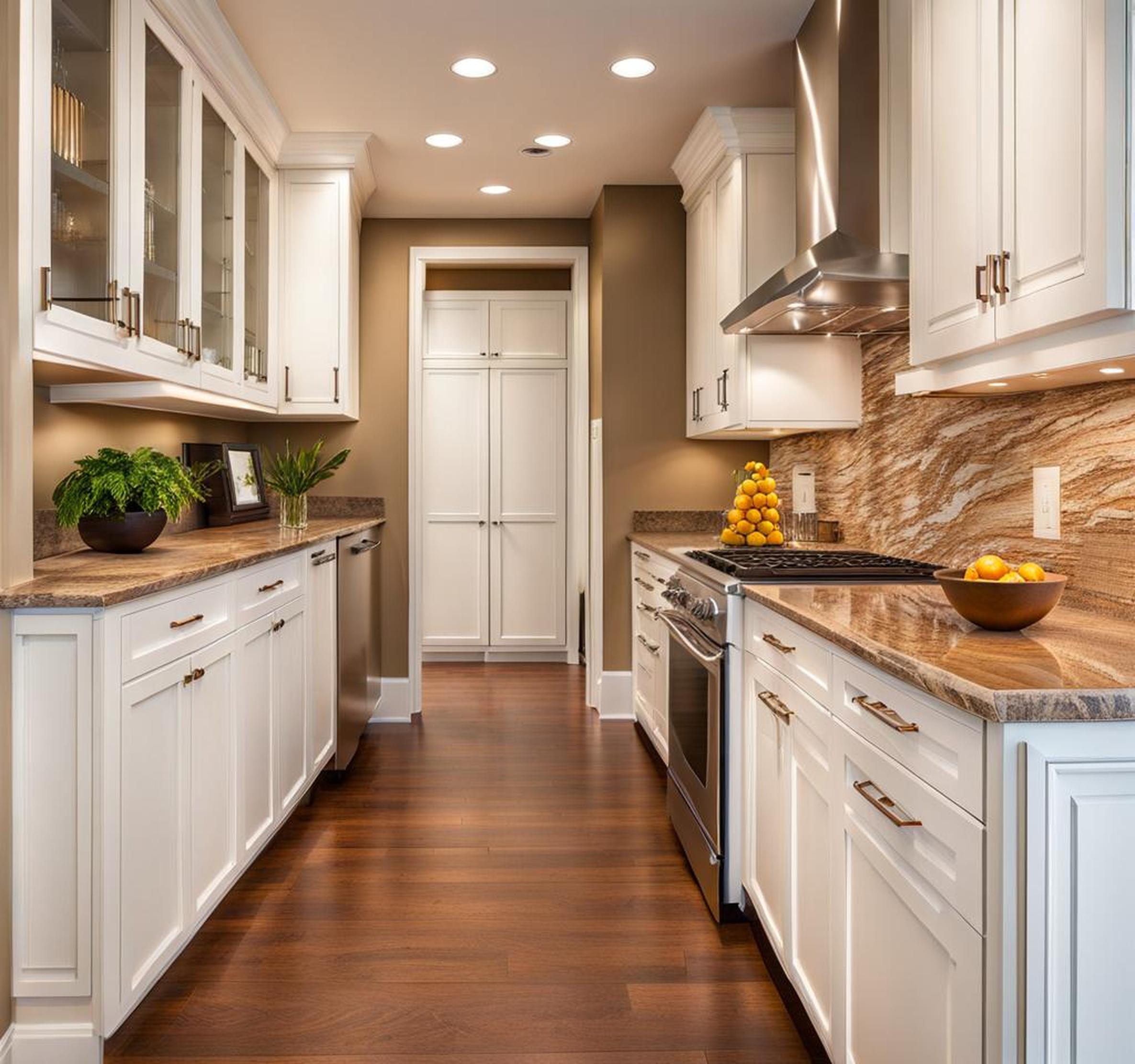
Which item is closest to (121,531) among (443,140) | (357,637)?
(357,637)

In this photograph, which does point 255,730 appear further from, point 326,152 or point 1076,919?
point 326,152

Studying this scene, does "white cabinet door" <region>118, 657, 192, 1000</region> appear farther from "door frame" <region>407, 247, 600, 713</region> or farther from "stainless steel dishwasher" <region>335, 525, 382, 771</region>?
"door frame" <region>407, 247, 600, 713</region>

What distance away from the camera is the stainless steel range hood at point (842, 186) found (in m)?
2.53

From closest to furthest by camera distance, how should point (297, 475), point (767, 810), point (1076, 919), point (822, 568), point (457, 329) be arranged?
point (1076, 919), point (767, 810), point (822, 568), point (297, 475), point (457, 329)

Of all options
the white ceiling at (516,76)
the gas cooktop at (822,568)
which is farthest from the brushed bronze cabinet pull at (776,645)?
the white ceiling at (516,76)

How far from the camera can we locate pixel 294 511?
12.3 feet

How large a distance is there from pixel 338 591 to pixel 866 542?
200cm

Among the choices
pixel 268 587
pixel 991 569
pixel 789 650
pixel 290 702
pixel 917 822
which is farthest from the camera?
pixel 290 702

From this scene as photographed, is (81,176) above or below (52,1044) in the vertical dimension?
above

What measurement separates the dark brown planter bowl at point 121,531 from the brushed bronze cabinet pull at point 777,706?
1.58m

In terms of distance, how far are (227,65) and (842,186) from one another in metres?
2.00

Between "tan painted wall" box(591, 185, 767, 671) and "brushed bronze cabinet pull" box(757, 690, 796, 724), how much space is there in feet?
8.28

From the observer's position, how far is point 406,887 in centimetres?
283

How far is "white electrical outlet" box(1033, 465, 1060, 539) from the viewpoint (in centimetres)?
209
